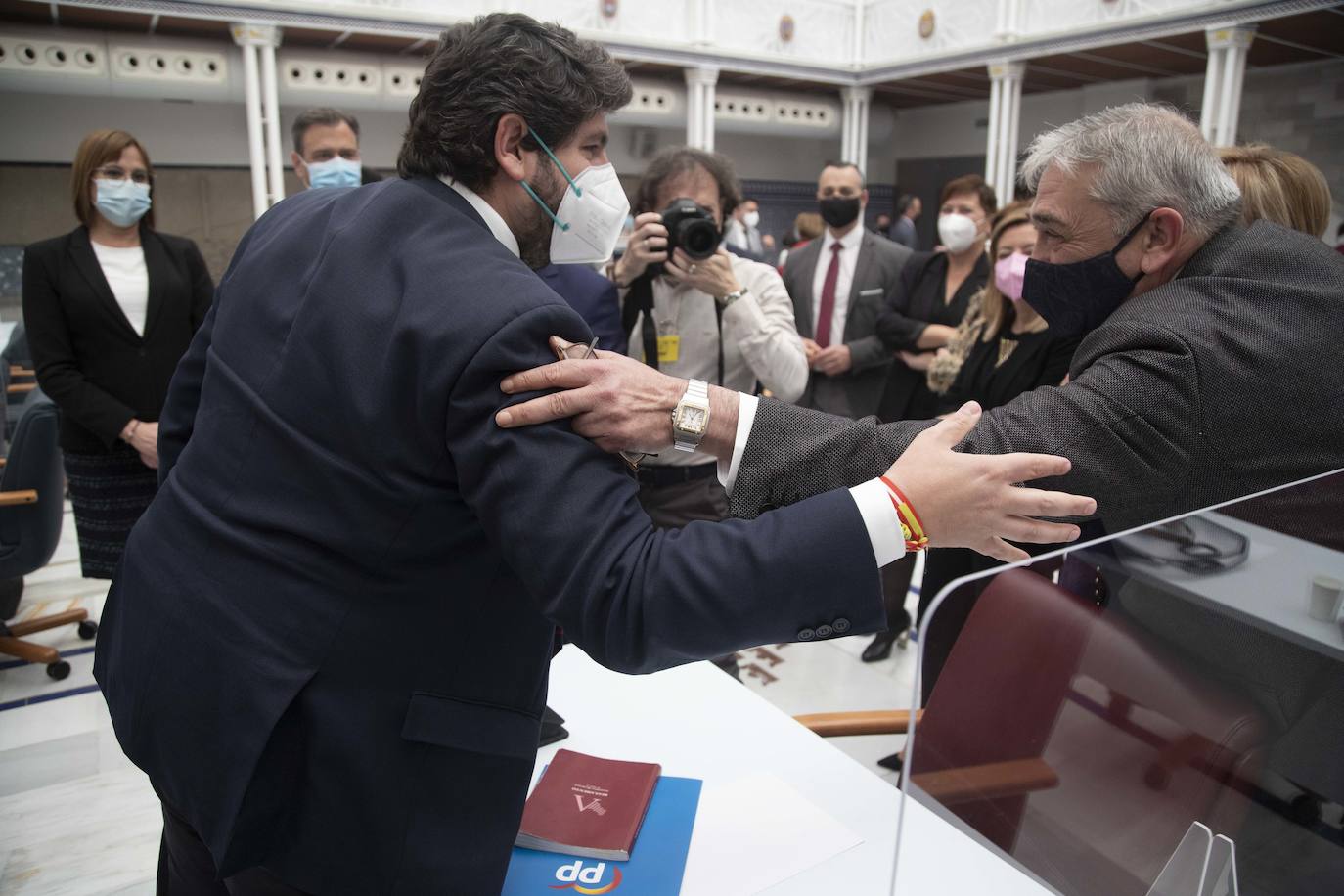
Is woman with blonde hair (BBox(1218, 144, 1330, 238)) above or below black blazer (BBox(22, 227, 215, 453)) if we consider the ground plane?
above

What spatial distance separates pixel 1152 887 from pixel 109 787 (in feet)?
8.84

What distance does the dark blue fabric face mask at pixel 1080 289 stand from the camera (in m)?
1.52

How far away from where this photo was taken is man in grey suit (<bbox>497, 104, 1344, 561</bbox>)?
48.3 inches

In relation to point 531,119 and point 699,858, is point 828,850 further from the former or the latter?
point 531,119

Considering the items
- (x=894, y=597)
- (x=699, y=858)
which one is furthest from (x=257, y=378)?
(x=894, y=597)

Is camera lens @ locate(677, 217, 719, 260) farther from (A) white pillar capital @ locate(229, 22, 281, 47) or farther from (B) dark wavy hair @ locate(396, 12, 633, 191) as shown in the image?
(A) white pillar capital @ locate(229, 22, 281, 47)

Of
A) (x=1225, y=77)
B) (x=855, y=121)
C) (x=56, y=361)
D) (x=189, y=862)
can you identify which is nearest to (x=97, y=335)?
(x=56, y=361)

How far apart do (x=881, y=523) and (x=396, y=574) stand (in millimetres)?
505

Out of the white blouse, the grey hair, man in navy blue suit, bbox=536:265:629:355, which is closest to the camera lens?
the grey hair

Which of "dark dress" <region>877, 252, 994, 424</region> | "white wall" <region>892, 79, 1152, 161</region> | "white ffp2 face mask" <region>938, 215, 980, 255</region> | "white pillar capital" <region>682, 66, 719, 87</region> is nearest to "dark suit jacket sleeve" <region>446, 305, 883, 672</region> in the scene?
"dark dress" <region>877, 252, 994, 424</region>

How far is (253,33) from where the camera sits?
8414 mm

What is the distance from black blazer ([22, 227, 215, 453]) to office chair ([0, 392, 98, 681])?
0.37 ft

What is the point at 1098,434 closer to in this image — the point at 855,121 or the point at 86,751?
the point at 86,751

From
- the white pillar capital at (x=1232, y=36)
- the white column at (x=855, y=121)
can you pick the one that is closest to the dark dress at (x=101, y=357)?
the white pillar capital at (x=1232, y=36)
